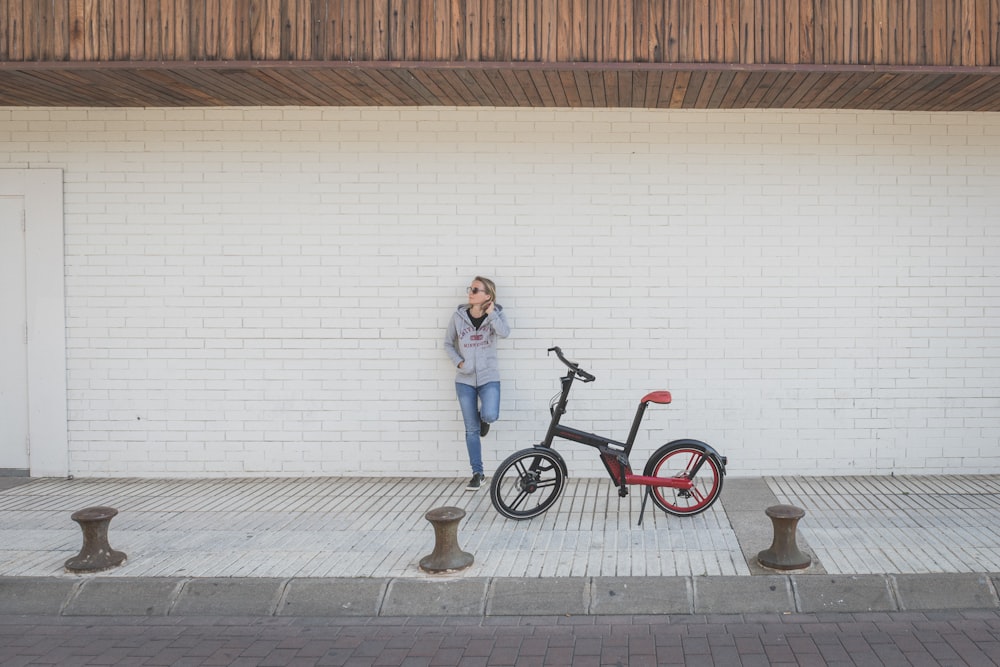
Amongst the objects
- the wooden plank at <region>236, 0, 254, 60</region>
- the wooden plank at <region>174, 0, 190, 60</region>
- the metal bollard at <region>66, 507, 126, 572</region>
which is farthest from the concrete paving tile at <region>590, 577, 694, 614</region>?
the wooden plank at <region>174, 0, 190, 60</region>

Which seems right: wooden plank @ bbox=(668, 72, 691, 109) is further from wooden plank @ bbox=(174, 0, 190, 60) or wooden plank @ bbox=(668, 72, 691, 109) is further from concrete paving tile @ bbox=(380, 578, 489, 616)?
concrete paving tile @ bbox=(380, 578, 489, 616)

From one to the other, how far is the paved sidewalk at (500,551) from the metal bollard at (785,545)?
0.35ft

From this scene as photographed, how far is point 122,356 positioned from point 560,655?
5.65 m

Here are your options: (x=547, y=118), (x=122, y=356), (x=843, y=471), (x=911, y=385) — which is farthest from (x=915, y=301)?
(x=122, y=356)

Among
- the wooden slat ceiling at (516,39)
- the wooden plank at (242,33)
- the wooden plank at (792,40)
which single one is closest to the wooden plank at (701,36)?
the wooden slat ceiling at (516,39)

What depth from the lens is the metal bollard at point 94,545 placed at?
19.2 feet

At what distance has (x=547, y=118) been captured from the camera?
8250 mm

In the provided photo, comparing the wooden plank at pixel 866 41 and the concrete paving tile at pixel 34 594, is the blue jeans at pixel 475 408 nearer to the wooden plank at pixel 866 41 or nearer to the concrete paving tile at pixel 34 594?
the concrete paving tile at pixel 34 594

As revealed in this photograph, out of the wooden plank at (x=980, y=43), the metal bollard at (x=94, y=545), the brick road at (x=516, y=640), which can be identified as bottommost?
the brick road at (x=516, y=640)

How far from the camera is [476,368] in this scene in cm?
786

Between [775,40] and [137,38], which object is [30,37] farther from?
[775,40]

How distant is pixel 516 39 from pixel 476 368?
276cm

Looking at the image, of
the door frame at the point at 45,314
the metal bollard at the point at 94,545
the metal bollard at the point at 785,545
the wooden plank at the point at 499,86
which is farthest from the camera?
the door frame at the point at 45,314

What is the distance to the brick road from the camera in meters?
4.67
